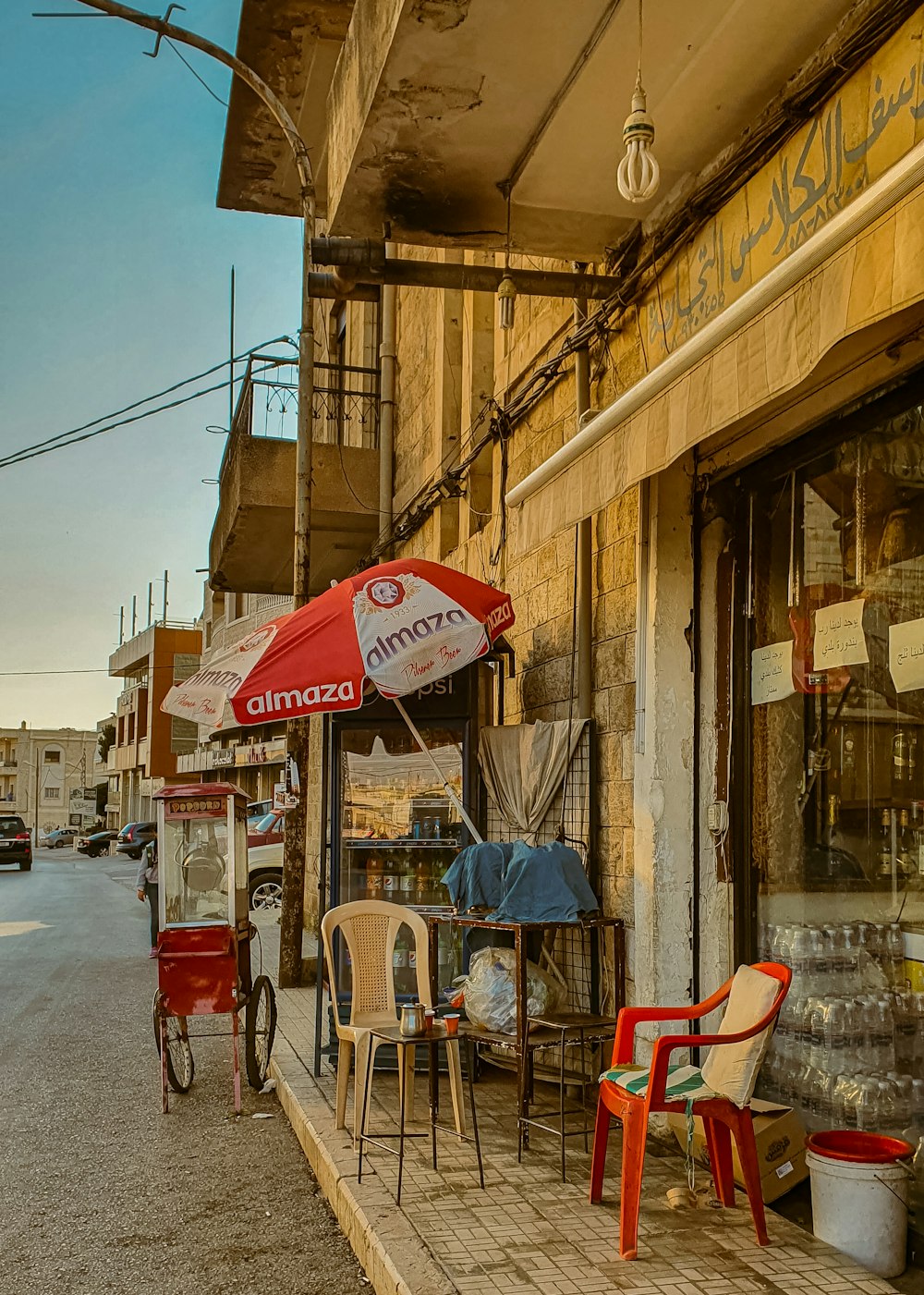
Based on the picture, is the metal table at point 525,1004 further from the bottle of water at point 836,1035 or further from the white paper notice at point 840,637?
the white paper notice at point 840,637

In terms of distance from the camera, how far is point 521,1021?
5262mm

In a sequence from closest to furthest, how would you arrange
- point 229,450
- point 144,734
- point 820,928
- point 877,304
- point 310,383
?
1. point 877,304
2. point 820,928
3. point 310,383
4. point 229,450
5. point 144,734

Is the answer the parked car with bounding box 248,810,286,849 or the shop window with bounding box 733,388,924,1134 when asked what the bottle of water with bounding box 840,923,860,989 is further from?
the parked car with bounding box 248,810,286,849

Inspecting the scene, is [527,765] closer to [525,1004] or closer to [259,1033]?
[525,1004]

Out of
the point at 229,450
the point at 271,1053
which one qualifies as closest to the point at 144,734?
the point at 229,450

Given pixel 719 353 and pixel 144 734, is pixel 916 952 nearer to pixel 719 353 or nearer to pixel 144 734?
pixel 719 353

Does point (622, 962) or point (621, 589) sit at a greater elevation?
A: point (621, 589)

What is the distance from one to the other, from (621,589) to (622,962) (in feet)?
6.64

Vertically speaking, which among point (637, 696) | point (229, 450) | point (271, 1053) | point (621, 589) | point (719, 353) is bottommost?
point (271, 1053)

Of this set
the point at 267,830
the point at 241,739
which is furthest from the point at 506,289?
the point at 241,739

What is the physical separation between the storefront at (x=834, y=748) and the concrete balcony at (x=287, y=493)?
7.69 m

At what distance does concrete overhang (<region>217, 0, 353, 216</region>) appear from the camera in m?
10.4

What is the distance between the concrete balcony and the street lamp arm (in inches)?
86.7

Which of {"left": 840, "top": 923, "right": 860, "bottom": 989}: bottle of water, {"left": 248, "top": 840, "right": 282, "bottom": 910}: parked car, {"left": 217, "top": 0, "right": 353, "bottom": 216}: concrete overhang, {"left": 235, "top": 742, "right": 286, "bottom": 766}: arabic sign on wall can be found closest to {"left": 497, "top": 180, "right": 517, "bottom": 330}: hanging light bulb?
{"left": 840, "top": 923, "right": 860, "bottom": 989}: bottle of water
